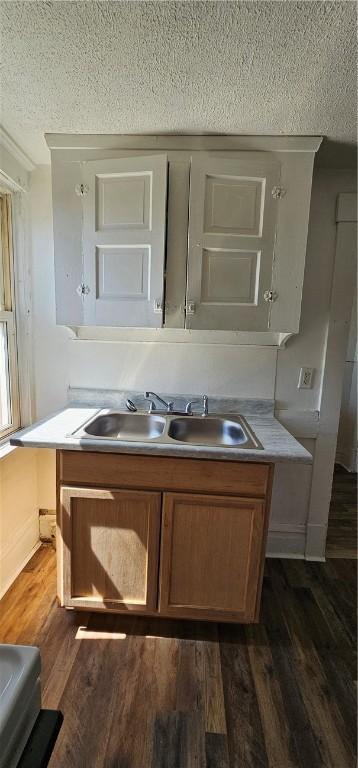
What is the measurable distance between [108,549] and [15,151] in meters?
1.89

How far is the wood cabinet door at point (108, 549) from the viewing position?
128 centimetres

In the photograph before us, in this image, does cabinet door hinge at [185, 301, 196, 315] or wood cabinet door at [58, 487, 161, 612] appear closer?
wood cabinet door at [58, 487, 161, 612]

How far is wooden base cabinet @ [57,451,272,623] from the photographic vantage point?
1.26 meters

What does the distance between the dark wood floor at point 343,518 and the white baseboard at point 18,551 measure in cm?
179

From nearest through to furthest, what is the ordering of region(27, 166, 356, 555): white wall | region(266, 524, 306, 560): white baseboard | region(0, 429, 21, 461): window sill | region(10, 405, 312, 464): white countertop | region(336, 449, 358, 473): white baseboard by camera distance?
region(10, 405, 312, 464): white countertop → region(0, 429, 21, 461): window sill → region(27, 166, 356, 555): white wall → region(266, 524, 306, 560): white baseboard → region(336, 449, 358, 473): white baseboard

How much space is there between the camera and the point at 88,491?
1.27 m

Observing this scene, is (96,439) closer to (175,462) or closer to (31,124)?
(175,462)

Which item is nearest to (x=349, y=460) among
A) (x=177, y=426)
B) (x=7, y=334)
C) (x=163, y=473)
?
(x=177, y=426)

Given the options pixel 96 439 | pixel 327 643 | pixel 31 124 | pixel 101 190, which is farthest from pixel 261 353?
pixel 31 124

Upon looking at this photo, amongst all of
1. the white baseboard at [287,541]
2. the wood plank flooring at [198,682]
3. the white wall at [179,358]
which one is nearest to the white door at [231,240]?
the white wall at [179,358]

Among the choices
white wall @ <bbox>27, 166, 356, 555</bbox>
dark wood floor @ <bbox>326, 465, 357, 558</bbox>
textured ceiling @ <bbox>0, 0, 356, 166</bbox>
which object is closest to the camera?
textured ceiling @ <bbox>0, 0, 356, 166</bbox>

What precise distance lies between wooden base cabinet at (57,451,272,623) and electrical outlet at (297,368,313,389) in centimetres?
72

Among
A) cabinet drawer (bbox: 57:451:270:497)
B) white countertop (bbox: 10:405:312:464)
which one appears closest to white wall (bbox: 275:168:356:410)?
white countertop (bbox: 10:405:312:464)

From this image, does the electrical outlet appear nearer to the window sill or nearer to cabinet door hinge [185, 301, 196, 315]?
cabinet door hinge [185, 301, 196, 315]
